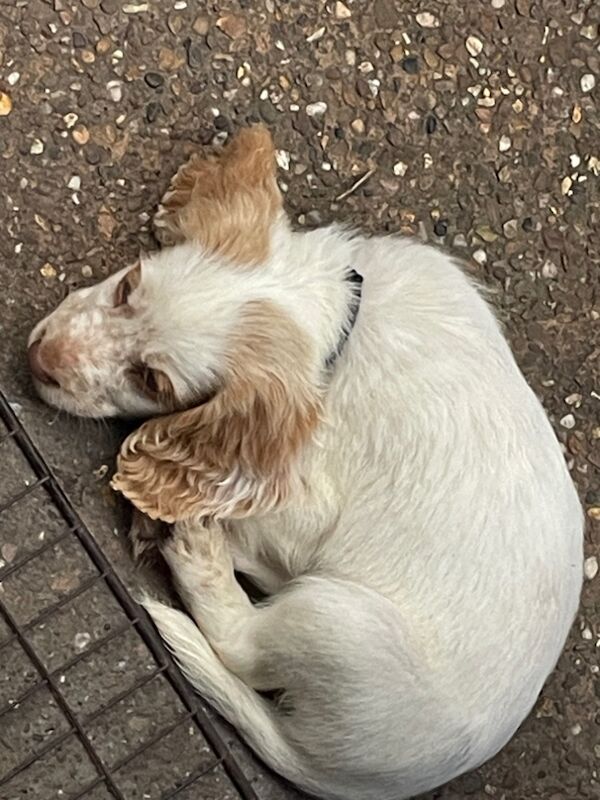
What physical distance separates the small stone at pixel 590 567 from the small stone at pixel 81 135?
68.2 inches

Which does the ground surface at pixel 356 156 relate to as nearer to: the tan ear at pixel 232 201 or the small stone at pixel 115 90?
the small stone at pixel 115 90

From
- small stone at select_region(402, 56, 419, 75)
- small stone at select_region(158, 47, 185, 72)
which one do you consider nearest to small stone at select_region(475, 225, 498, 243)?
small stone at select_region(402, 56, 419, 75)

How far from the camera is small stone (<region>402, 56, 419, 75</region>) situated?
3.25m

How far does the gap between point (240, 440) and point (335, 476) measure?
0.81 feet

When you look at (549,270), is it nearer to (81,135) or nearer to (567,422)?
(567,422)

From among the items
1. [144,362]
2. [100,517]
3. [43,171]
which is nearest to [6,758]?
[100,517]

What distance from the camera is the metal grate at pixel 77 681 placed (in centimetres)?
263

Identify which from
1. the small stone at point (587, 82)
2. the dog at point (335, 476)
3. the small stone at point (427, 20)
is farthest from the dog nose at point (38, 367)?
the small stone at point (587, 82)

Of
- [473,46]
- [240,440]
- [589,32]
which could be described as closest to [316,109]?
[473,46]

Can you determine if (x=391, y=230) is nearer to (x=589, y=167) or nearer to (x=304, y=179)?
(x=304, y=179)

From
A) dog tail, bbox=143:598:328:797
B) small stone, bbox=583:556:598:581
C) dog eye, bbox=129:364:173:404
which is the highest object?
dog eye, bbox=129:364:173:404

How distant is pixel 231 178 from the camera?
273cm

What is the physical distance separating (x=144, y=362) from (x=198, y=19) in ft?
3.24

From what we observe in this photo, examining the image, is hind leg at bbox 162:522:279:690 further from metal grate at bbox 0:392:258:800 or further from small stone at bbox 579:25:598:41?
small stone at bbox 579:25:598:41
